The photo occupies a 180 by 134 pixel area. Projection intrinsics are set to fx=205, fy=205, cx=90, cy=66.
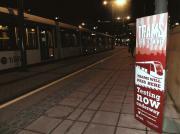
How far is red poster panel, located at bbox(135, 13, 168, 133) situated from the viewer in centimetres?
331

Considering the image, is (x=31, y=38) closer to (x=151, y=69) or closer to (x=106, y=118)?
(x=106, y=118)

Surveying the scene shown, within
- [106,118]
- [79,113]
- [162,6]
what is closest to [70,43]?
[79,113]

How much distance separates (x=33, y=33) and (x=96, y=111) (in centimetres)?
989

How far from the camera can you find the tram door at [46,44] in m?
14.8

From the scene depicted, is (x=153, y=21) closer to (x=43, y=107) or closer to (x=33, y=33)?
(x=43, y=107)

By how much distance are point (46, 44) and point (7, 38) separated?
4.58m

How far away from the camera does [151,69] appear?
3.57 meters

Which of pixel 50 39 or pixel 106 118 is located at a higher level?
pixel 50 39

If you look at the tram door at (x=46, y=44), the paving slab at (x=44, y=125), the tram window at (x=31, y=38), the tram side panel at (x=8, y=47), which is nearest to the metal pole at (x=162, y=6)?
the paving slab at (x=44, y=125)

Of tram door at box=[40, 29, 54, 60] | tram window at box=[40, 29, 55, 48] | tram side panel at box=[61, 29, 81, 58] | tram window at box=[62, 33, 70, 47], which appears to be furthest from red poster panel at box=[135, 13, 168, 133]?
tram window at box=[62, 33, 70, 47]

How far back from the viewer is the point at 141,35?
3785mm

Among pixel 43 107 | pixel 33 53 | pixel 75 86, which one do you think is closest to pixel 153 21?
pixel 43 107

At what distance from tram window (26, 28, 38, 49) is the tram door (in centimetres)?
82

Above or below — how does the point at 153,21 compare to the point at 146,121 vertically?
above
